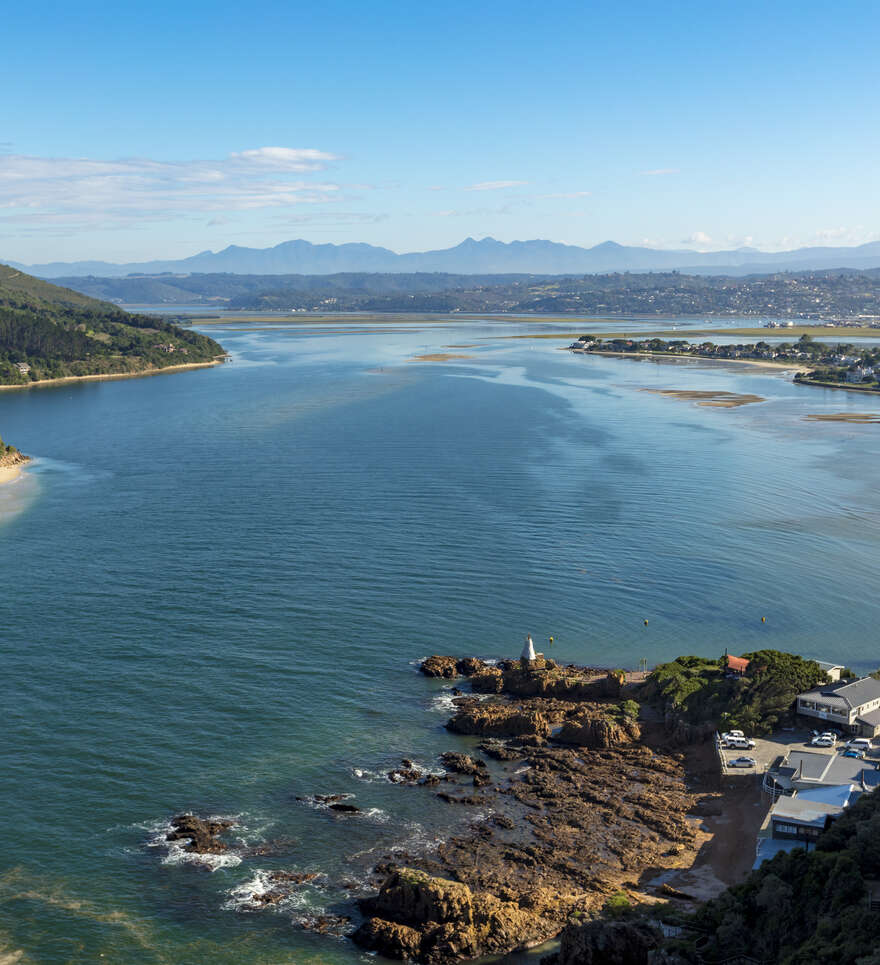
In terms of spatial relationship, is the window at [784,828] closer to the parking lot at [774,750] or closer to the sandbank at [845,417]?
the parking lot at [774,750]

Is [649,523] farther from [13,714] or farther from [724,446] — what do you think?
[13,714]

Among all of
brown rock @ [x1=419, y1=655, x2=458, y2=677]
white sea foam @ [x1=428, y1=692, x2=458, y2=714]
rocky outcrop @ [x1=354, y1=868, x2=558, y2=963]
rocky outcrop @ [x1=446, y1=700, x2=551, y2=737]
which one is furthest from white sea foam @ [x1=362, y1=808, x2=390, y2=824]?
brown rock @ [x1=419, y1=655, x2=458, y2=677]

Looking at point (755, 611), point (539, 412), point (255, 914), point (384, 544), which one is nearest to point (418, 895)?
point (255, 914)

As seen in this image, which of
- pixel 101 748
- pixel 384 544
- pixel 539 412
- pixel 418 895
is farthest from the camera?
pixel 539 412

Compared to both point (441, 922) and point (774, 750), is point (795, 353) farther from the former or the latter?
point (441, 922)

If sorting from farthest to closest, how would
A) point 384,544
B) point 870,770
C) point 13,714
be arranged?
point 384,544, point 13,714, point 870,770

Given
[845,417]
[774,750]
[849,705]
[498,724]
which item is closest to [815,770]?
[774,750]
